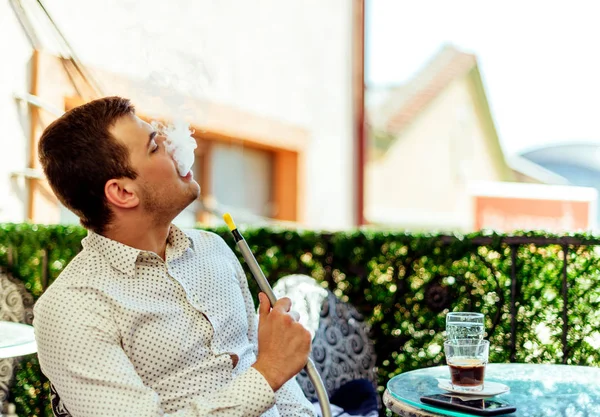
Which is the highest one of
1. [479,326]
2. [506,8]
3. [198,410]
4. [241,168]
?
[506,8]

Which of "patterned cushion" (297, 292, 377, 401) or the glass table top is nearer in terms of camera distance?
the glass table top

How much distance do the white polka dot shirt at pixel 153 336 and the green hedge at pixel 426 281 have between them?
119 cm

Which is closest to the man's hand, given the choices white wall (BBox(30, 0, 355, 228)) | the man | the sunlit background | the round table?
the man

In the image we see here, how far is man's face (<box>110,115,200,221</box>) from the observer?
5.50 ft

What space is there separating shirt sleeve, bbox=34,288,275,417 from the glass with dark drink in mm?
448

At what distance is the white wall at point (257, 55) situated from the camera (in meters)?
5.35

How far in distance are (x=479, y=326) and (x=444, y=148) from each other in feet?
40.9

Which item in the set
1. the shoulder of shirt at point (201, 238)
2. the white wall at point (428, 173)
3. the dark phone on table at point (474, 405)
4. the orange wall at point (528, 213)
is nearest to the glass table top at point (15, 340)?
the shoulder of shirt at point (201, 238)

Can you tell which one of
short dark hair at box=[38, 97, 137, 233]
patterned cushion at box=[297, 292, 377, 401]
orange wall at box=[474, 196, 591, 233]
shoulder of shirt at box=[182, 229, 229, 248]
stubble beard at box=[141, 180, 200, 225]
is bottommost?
patterned cushion at box=[297, 292, 377, 401]

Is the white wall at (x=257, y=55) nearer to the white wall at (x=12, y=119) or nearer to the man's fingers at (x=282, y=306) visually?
the white wall at (x=12, y=119)

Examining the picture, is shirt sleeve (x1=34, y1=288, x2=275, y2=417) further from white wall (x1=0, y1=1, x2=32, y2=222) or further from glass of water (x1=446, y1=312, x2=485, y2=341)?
white wall (x1=0, y1=1, x2=32, y2=222)

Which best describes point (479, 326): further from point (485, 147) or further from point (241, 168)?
point (485, 147)

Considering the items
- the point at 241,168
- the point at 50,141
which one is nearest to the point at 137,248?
the point at 50,141

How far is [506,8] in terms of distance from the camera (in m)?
14.0
